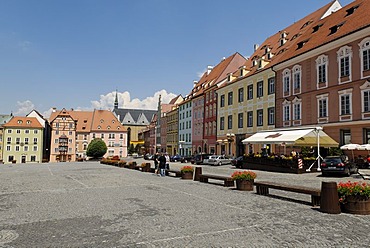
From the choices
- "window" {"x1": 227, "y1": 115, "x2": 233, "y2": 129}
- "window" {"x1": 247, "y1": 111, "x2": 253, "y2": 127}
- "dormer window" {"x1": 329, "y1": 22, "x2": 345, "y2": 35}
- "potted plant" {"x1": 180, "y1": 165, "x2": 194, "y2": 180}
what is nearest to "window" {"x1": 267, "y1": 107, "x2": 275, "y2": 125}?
"window" {"x1": 247, "y1": 111, "x2": 253, "y2": 127}

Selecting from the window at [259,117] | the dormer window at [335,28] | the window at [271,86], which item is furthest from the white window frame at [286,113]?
the dormer window at [335,28]

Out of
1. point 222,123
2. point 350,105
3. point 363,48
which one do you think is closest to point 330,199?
point 350,105

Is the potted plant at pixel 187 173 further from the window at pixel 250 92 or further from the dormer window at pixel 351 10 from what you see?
the window at pixel 250 92

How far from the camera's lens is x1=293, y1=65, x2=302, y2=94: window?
113 ft

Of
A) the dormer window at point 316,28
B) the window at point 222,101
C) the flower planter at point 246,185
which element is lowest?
the flower planter at point 246,185

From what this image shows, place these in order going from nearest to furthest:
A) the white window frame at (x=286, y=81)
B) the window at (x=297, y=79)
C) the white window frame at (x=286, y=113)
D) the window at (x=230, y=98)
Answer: the window at (x=297, y=79) < the white window frame at (x=286, y=113) < the white window frame at (x=286, y=81) < the window at (x=230, y=98)

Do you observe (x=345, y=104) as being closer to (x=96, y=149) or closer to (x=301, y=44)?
(x=301, y=44)

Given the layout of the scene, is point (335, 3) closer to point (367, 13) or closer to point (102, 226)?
point (367, 13)

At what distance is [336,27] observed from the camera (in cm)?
3133

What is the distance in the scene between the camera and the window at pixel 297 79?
3441 cm

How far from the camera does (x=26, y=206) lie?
1091cm

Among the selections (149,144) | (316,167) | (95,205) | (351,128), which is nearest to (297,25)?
(351,128)

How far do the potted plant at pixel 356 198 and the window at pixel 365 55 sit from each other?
67.2 feet

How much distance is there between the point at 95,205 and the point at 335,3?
38.7m
